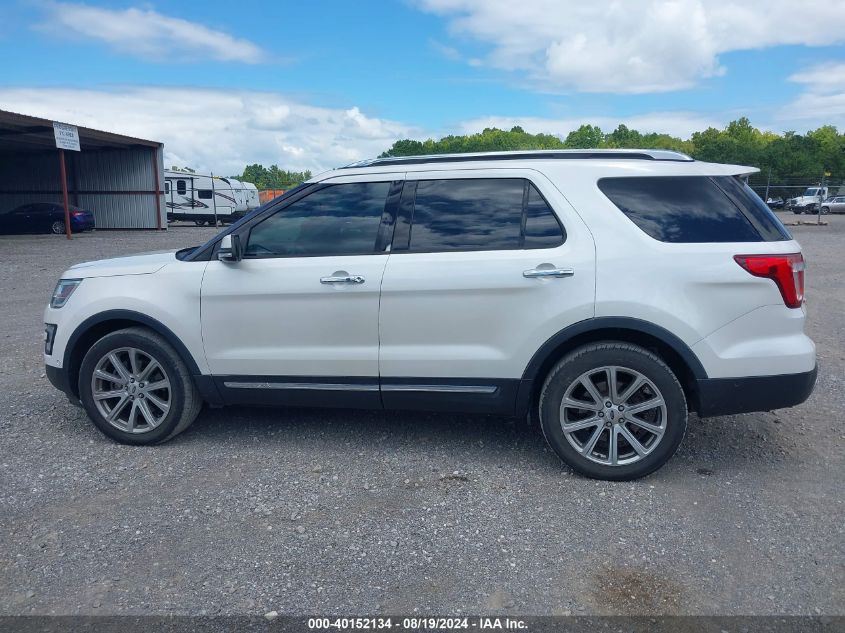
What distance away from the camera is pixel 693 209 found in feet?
13.1

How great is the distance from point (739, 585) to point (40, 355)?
274 inches

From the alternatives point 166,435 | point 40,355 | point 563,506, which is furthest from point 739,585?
point 40,355

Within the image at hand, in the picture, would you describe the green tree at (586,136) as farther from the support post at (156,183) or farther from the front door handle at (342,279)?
the front door handle at (342,279)

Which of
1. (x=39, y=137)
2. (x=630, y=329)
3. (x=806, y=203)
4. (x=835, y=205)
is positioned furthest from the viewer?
(x=806, y=203)

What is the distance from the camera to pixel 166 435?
4688 mm

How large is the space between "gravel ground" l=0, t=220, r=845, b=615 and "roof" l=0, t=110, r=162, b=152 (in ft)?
67.7

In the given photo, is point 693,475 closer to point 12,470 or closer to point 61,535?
point 61,535

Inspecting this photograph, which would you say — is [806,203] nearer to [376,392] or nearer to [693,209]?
[693,209]

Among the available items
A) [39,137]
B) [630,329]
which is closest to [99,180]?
[39,137]

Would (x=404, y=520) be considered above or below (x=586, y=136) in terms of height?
below

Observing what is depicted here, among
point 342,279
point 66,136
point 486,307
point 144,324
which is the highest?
point 66,136

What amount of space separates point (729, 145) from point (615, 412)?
73.0m

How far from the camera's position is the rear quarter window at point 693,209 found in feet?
12.9

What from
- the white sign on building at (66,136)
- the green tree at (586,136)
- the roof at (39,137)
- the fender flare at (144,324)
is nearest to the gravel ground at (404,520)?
the fender flare at (144,324)
